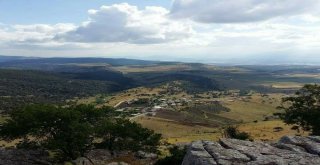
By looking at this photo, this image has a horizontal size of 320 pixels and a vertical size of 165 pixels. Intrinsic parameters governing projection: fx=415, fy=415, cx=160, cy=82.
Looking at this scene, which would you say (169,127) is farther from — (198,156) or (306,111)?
(198,156)

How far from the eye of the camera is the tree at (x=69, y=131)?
6203 cm

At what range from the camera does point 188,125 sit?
17750 centimetres

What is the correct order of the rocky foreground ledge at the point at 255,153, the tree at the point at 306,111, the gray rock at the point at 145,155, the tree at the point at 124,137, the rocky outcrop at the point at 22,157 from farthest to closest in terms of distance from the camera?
the tree at the point at 306,111 → the tree at the point at 124,137 → the gray rock at the point at 145,155 → the rocky outcrop at the point at 22,157 → the rocky foreground ledge at the point at 255,153

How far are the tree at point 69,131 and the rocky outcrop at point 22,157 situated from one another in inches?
74.7

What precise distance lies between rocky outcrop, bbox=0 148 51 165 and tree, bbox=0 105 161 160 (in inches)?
74.7

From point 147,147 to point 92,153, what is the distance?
8.99m

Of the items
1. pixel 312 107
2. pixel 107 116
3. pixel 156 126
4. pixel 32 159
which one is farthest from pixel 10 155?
pixel 156 126

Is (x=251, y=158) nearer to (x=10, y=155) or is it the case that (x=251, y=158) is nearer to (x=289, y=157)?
(x=289, y=157)

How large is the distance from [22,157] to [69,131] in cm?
768

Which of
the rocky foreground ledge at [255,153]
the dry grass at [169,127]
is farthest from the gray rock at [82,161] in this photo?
the dry grass at [169,127]

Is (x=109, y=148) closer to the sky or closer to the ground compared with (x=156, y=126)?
closer to the sky

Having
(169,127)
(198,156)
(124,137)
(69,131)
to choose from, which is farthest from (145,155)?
(169,127)

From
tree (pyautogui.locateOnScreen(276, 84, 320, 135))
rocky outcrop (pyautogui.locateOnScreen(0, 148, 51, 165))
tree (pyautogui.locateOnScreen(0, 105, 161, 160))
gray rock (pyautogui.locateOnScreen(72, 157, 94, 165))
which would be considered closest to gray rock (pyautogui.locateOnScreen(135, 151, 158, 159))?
tree (pyautogui.locateOnScreen(0, 105, 161, 160))

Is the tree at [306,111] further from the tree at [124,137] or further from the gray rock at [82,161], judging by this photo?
the gray rock at [82,161]
